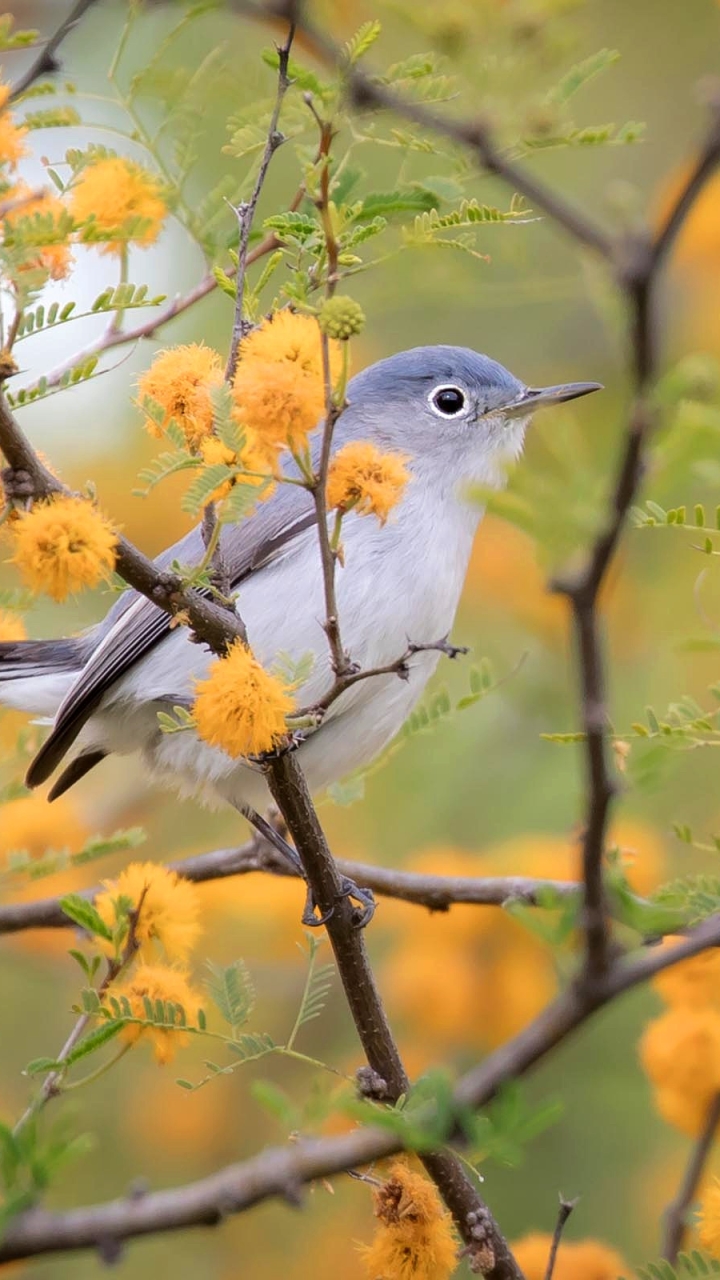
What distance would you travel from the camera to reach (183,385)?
1938 mm

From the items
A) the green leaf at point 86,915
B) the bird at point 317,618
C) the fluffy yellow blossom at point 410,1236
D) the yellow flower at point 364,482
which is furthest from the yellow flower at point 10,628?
the fluffy yellow blossom at point 410,1236

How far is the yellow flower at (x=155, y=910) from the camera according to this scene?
2.14 m

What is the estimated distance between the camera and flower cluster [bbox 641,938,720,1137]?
2.33 metres

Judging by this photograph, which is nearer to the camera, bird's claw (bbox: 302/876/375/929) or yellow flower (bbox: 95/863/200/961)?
yellow flower (bbox: 95/863/200/961)

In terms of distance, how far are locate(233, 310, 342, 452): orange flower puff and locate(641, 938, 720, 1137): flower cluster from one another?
1191 millimetres

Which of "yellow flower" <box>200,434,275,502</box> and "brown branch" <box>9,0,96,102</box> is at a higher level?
"brown branch" <box>9,0,96,102</box>

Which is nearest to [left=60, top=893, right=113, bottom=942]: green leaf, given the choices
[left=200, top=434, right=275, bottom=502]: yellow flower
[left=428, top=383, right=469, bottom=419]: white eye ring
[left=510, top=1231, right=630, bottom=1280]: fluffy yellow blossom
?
[left=200, top=434, right=275, bottom=502]: yellow flower

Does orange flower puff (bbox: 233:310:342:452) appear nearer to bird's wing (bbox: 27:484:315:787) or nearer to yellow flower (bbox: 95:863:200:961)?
yellow flower (bbox: 95:863:200:961)

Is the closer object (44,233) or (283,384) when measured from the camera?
(283,384)

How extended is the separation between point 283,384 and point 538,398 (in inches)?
81.7

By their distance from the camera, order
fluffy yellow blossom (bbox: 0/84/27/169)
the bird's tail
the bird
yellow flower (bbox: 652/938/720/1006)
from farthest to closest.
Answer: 1. the bird's tail
2. the bird
3. yellow flower (bbox: 652/938/720/1006)
4. fluffy yellow blossom (bbox: 0/84/27/169)

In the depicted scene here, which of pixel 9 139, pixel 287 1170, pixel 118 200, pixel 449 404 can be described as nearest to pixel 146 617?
pixel 449 404

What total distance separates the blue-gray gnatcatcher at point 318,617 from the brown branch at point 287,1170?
6.27ft

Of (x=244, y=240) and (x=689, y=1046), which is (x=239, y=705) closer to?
(x=244, y=240)
